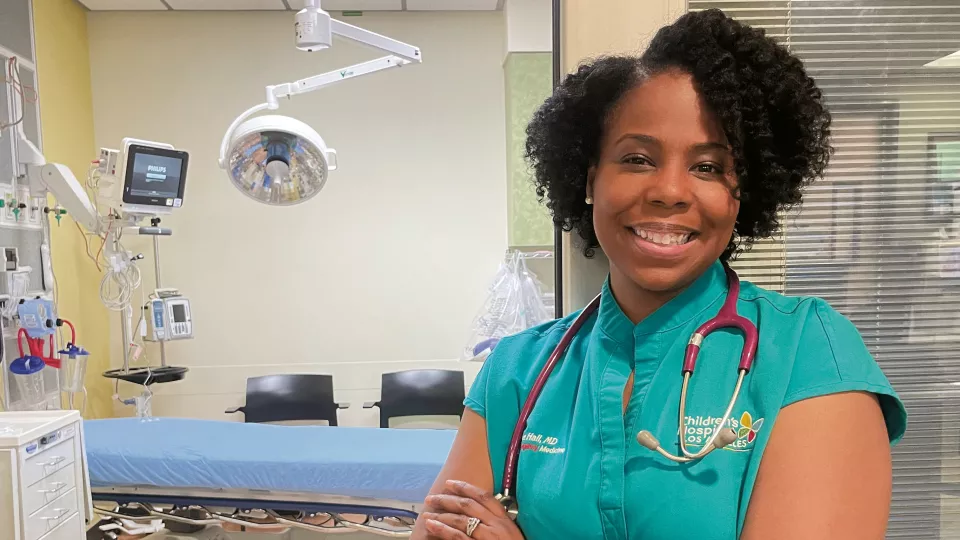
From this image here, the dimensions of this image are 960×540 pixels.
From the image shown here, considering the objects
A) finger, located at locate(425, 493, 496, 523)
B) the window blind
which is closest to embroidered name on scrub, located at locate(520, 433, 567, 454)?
finger, located at locate(425, 493, 496, 523)

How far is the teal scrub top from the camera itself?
0.73 metres

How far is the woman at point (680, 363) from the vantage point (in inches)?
28.2

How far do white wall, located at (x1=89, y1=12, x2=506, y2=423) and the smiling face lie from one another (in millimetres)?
3074

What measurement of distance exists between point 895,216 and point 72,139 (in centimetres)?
405

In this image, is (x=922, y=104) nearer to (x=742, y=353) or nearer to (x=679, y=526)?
(x=742, y=353)

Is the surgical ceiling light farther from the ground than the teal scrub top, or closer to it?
farther from the ground

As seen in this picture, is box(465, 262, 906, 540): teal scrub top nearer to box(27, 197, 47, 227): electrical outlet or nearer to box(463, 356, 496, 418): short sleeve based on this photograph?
box(463, 356, 496, 418): short sleeve

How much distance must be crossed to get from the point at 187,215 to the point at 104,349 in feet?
3.30

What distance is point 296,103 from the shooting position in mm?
3842

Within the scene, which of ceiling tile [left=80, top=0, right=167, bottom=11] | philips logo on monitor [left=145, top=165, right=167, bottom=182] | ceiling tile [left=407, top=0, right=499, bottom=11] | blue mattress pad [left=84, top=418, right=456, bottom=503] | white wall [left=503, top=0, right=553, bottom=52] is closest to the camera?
blue mattress pad [left=84, top=418, right=456, bottom=503]

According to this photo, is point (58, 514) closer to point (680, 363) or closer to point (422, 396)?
point (422, 396)

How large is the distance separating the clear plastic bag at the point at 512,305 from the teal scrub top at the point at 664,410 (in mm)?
2350

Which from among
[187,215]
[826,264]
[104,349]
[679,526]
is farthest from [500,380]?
Result: [104,349]

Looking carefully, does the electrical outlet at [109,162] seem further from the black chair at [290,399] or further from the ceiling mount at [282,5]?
the black chair at [290,399]
